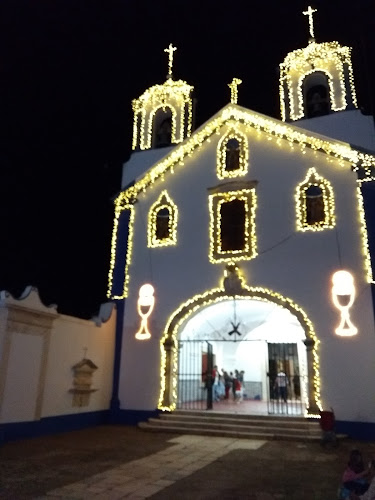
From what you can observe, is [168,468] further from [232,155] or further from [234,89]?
[234,89]

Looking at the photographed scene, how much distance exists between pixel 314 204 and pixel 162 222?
559 cm

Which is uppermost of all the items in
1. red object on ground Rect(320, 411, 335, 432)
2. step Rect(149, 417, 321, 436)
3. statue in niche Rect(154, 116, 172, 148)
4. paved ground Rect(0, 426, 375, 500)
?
statue in niche Rect(154, 116, 172, 148)

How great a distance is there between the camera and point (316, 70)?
57.1 ft

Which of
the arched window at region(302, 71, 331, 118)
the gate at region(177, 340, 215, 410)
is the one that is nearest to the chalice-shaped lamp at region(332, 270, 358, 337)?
the gate at region(177, 340, 215, 410)

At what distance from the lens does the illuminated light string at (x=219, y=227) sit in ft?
47.2

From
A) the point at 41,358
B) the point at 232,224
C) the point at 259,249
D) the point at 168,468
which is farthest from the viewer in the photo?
the point at 232,224

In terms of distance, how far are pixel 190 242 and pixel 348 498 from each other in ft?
34.7

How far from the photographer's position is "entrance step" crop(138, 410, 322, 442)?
11641 millimetres

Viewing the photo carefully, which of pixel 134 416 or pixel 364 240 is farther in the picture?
pixel 134 416

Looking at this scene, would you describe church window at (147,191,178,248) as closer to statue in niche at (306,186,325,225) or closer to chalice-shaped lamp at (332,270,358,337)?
statue in niche at (306,186,325,225)

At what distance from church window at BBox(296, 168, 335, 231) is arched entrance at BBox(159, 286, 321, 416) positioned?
2.61m

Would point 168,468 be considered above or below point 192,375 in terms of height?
below

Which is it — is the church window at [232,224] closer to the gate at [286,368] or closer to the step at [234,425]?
the step at [234,425]

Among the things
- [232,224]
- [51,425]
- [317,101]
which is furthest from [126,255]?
[317,101]
